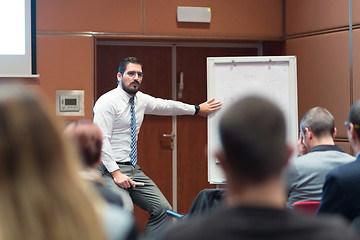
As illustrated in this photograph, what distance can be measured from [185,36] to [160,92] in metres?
0.78

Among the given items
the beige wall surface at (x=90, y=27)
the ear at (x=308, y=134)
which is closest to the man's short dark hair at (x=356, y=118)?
the ear at (x=308, y=134)

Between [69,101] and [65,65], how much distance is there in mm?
352

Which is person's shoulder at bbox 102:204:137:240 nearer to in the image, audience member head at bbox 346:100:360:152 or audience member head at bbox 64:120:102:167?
audience member head at bbox 64:120:102:167

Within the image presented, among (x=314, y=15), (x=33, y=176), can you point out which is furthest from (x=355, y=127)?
(x=314, y=15)

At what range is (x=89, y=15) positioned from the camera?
177 inches

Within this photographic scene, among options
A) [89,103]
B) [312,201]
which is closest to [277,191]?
[312,201]

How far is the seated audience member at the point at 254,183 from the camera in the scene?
0.89 m

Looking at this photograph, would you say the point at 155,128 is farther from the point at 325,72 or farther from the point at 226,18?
the point at 325,72

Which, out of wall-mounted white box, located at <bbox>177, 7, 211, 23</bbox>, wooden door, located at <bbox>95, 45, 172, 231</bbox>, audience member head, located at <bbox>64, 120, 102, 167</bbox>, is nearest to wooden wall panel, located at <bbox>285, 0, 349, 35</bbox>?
wall-mounted white box, located at <bbox>177, 7, 211, 23</bbox>

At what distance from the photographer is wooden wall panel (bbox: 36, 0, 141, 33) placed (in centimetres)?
441

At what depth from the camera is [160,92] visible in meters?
5.14

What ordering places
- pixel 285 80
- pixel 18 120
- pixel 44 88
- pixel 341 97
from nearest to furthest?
pixel 18 120 → pixel 285 80 → pixel 341 97 → pixel 44 88

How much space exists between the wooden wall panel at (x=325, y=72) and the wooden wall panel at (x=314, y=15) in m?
0.10

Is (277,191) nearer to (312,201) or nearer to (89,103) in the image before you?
(312,201)
